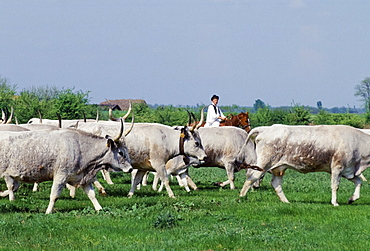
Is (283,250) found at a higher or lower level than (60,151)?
lower

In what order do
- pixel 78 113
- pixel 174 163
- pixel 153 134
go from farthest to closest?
1. pixel 78 113
2. pixel 174 163
3. pixel 153 134

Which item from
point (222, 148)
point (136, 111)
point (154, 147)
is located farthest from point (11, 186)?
point (136, 111)

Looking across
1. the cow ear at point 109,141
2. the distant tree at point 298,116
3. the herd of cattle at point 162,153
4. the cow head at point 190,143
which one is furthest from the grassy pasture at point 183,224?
the distant tree at point 298,116

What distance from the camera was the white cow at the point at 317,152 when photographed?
15.1m

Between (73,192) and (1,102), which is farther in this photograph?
(1,102)

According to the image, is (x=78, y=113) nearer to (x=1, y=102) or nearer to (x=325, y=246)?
(x=1, y=102)

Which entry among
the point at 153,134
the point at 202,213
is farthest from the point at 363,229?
the point at 153,134

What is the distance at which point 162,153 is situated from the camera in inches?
652

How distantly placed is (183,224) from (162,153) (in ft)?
16.6

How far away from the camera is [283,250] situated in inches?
377

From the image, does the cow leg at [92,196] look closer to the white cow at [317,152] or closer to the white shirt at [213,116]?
the white cow at [317,152]

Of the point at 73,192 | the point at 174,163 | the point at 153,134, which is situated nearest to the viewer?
the point at 73,192

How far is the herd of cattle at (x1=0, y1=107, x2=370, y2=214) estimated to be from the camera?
501 inches

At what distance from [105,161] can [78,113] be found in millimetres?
34324
